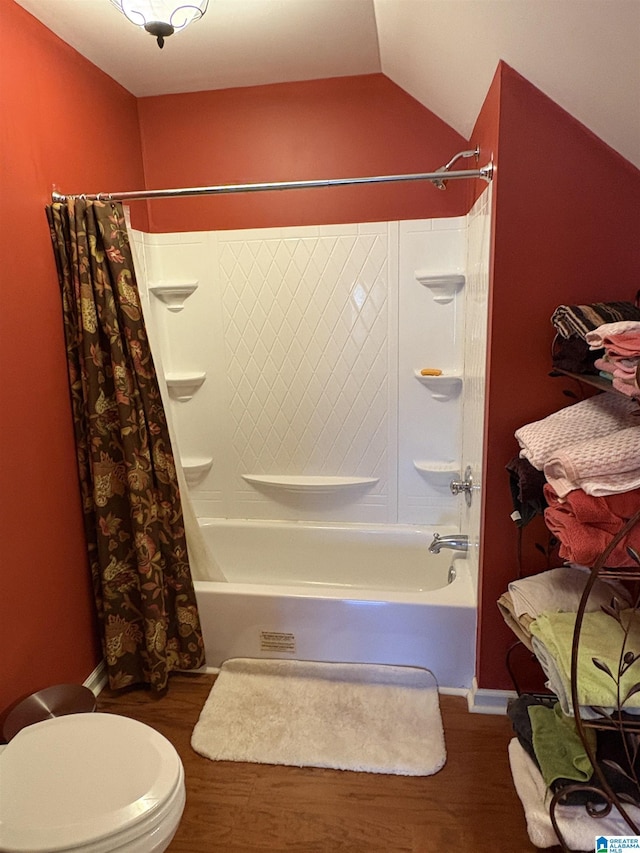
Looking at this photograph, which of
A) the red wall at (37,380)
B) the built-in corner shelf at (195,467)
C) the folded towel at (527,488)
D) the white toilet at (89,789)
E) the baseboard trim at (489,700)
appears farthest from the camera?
the built-in corner shelf at (195,467)

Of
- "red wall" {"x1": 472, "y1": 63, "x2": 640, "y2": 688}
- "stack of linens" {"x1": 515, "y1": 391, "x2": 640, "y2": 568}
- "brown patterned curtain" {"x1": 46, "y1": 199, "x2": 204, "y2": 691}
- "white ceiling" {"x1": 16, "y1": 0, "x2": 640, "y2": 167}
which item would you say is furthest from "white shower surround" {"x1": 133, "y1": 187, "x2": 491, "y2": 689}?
"stack of linens" {"x1": 515, "y1": 391, "x2": 640, "y2": 568}

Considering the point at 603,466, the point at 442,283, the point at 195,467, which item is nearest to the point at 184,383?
the point at 195,467

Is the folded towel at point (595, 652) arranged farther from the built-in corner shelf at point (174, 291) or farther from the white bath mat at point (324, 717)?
the built-in corner shelf at point (174, 291)

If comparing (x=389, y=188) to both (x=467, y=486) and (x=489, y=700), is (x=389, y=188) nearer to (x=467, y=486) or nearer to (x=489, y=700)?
(x=467, y=486)

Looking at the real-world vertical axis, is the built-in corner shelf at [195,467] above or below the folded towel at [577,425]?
below

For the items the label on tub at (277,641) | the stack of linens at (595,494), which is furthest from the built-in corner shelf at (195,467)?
the stack of linens at (595,494)

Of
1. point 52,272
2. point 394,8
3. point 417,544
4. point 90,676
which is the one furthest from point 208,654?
point 394,8

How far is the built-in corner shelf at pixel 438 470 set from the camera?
8.62 feet

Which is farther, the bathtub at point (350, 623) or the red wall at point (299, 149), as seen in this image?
the red wall at point (299, 149)

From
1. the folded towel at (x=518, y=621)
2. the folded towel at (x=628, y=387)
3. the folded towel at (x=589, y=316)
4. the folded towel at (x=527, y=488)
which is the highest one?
the folded towel at (x=589, y=316)

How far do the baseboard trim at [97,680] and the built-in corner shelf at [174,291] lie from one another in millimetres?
1654

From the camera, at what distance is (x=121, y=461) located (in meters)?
2.02

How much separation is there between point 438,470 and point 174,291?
61.3 inches

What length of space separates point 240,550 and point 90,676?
0.93 metres
